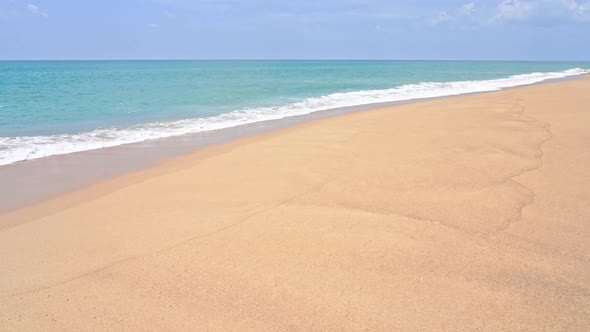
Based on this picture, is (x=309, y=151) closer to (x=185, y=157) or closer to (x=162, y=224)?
(x=185, y=157)

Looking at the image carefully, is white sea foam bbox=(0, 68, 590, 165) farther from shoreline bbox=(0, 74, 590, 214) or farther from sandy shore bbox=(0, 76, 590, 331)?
sandy shore bbox=(0, 76, 590, 331)

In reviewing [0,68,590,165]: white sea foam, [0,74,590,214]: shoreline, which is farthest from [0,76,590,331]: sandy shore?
[0,68,590,165]: white sea foam

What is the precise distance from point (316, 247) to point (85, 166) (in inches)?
236

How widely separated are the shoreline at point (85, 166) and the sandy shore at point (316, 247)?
44 centimetres

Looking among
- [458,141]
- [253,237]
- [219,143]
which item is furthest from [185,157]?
[458,141]

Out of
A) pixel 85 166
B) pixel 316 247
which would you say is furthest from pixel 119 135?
pixel 316 247

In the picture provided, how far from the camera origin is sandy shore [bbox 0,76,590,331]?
10.7ft

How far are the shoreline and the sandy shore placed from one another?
1.43 ft

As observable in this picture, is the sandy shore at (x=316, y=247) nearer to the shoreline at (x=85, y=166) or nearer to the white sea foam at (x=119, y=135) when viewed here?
the shoreline at (x=85, y=166)

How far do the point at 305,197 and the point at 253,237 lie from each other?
1.37 m

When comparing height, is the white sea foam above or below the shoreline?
above

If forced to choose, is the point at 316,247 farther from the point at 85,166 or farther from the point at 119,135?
the point at 119,135

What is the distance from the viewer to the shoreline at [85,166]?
665 centimetres

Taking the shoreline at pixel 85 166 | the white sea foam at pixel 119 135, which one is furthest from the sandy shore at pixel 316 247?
the white sea foam at pixel 119 135
